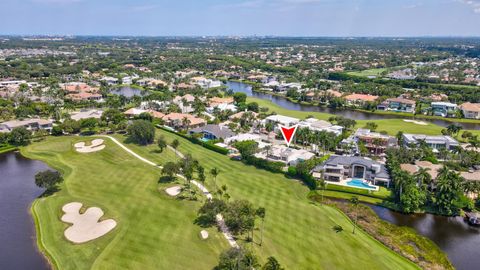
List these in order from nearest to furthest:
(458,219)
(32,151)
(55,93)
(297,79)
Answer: (458,219)
(32,151)
(55,93)
(297,79)

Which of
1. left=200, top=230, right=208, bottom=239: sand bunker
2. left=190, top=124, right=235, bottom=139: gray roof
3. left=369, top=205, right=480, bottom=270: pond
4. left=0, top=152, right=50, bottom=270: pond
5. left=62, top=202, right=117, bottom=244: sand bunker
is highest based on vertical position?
left=190, top=124, right=235, bottom=139: gray roof

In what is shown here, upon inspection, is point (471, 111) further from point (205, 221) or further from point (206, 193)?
point (205, 221)

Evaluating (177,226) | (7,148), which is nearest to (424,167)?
(177,226)

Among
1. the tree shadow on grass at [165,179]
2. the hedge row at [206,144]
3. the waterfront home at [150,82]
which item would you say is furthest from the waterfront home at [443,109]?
the waterfront home at [150,82]

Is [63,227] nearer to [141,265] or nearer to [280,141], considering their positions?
[141,265]

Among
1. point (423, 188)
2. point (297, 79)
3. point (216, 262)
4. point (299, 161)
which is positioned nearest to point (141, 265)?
point (216, 262)

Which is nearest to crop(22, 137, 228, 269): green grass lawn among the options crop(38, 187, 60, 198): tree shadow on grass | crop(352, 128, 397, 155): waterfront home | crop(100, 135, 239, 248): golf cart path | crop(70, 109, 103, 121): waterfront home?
crop(100, 135, 239, 248): golf cart path

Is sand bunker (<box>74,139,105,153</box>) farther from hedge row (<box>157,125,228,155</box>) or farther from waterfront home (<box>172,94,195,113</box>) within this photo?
waterfront home (<box>172,94,195,113</box>)
